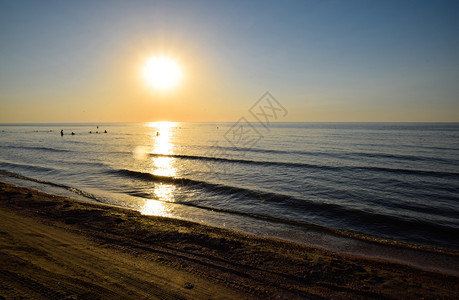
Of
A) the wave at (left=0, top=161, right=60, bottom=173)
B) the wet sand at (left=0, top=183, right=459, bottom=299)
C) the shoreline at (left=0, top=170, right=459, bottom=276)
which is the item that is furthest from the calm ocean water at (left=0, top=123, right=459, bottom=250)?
the wet sand at (left=0, top=183, right=459, bottom=299)

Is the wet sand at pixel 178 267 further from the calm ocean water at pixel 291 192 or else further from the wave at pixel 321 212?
the wave at pixel 321 212

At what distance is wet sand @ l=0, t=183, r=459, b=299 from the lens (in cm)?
534

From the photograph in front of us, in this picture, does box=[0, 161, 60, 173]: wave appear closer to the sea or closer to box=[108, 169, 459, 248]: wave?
the sea

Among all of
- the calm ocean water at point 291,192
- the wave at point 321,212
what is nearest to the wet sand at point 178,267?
the calm ocean water at point 291,192

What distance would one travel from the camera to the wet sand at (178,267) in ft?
17.5

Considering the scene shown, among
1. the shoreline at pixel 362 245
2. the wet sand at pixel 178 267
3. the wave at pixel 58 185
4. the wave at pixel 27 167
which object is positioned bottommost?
the shoreline at pixel 362 245

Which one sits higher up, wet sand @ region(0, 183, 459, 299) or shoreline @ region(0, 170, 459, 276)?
wet sand @ region(0, 183, 459, 299)

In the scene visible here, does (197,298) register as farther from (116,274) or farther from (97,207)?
(97,207)

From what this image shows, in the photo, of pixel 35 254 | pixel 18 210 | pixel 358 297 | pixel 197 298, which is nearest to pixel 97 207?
pixel 18 210

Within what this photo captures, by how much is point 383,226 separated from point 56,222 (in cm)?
1523

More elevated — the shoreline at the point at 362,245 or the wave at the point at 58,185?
the wave at the point at 58,185

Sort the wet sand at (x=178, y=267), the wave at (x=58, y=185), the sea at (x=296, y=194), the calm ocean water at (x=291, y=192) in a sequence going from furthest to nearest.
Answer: the wave at (x=58, y=185)
the calm ocean water at (x=291, y=192)
the sea at (x=296, y=194)
the wet sand at (x=178, y=267)

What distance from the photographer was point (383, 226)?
36.4 ft

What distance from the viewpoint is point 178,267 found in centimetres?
655
